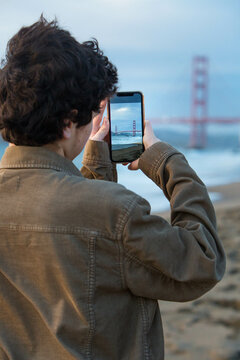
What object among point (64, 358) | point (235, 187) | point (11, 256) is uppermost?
point (11, 256)

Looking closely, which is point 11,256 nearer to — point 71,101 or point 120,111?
point 71,101

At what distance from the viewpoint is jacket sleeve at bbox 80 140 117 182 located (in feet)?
3.17

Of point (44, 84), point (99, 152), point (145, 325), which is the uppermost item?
point (44, 84)

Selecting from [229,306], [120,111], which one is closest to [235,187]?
[229,306]

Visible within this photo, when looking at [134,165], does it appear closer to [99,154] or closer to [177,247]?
[99,154]

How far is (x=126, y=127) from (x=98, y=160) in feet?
0.29

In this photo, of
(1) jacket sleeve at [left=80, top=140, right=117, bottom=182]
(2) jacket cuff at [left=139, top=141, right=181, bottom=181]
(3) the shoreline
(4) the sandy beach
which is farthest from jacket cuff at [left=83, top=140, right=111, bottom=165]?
(3) the shoreline

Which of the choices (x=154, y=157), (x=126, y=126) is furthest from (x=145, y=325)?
(x=126, y=126)

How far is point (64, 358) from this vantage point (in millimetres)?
735

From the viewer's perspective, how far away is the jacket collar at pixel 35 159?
0.75m

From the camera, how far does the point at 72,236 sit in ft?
2.30

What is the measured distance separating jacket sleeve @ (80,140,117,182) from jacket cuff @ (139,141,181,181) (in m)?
0.12

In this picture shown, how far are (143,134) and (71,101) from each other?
24cm

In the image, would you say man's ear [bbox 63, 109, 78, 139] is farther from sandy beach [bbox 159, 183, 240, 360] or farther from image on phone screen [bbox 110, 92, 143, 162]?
sandy beach [bbox 159, 183, 240, 360]
